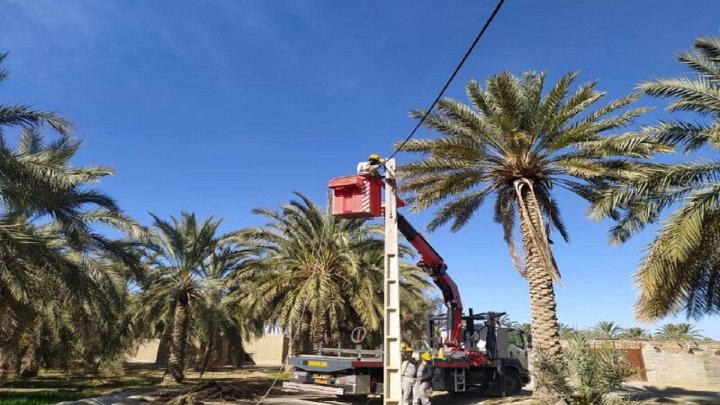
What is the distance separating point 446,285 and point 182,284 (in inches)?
506

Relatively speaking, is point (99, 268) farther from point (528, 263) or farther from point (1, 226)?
point (528, 263)

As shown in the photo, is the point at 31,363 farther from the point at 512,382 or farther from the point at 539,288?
the point at 539,288

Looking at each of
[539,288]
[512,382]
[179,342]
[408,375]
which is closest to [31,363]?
[179,342]

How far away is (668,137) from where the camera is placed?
11.3 metres

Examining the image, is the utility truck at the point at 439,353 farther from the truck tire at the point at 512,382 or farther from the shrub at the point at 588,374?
the shrub at the point at 588,374

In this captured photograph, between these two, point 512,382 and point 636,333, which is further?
point 636,333

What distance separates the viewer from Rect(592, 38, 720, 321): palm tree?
1016 cm

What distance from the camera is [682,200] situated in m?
10.8

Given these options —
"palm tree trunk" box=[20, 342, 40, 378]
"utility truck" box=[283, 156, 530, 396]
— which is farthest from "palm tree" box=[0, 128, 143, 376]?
"utility truck" box=[283, 156, 530, 396]

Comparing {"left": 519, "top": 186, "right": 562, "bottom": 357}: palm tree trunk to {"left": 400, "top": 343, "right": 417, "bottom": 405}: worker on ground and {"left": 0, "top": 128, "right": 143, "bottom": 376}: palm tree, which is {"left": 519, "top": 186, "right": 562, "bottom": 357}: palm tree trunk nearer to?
{"left": 400, "top": 343, "right": 417, "bottom": 405}: worker on ground

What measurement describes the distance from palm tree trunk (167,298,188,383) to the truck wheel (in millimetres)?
14075

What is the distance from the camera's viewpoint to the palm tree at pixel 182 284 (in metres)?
22.5

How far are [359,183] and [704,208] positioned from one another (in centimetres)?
712

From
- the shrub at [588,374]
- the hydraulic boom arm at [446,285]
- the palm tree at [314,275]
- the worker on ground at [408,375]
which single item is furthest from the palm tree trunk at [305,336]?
the shrub at [588,374]
